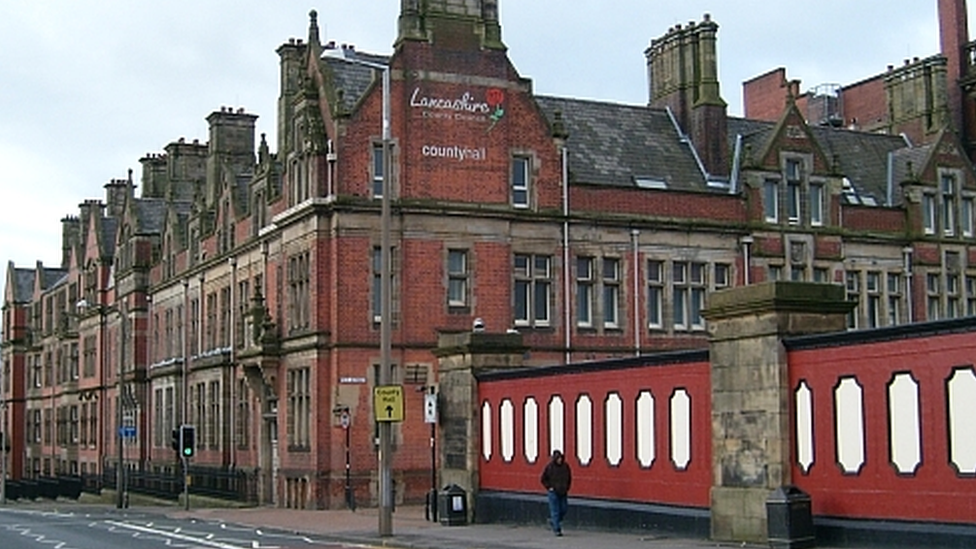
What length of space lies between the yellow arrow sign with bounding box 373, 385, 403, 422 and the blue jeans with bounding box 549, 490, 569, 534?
11.4 feet

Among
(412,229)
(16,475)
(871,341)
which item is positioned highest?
(412,229)

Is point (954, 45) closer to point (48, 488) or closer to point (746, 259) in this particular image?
point (746, 259)

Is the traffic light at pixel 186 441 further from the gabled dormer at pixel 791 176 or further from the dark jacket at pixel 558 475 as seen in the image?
the dark jacket at pixel 558 475

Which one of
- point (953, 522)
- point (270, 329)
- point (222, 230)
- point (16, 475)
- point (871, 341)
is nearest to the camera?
point (953, 522)

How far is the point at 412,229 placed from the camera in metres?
42.8

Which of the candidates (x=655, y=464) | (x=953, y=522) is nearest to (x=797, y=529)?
(x=953, y=522)

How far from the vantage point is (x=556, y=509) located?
26.9m

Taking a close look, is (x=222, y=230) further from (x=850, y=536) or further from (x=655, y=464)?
(x=850, y=536)

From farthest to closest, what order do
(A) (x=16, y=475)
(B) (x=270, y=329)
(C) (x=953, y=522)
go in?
1. (A) (x=16, y=475)
2. (B) (x=270, y=329)
3. (C) (x=953, y=522)

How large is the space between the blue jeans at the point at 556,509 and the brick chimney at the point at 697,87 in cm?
2514

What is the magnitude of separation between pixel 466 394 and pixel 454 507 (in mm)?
2699

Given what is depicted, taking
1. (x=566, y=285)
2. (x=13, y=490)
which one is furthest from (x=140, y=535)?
(x=13, y=490)

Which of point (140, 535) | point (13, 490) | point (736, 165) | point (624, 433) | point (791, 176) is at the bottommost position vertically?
point (13, 490)

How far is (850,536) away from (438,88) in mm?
25402
